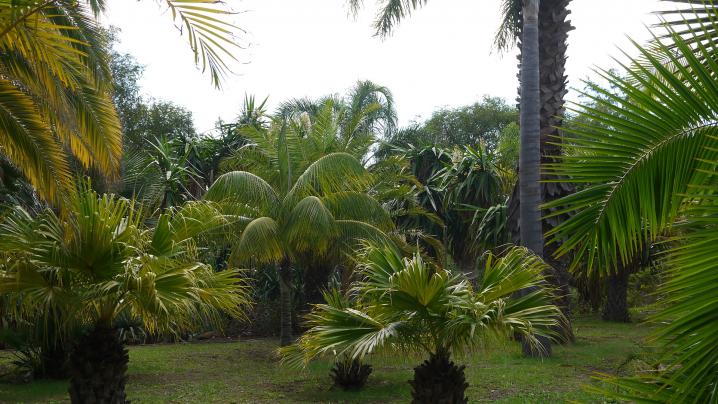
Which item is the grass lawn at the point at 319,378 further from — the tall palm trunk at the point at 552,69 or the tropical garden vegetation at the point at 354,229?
the tall palm trunk at the point at 552,69

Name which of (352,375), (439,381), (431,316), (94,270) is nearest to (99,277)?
(94,270)

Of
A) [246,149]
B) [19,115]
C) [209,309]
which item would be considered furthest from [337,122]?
[19,115]

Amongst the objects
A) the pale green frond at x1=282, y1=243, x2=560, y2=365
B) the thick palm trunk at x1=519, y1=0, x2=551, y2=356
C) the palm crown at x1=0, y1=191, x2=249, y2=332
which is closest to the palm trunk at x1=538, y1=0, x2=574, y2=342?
the thick palm trunk at x1=519, y1=0, x2=551, y2=356

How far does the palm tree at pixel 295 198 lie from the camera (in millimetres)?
15969

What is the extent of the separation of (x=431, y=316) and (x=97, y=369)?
4285 millimetres

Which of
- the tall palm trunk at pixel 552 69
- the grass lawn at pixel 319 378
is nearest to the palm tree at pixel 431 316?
the grass lawn at pixel 319 378

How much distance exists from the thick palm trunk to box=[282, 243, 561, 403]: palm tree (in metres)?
6.41

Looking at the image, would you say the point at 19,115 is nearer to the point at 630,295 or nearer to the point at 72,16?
the point at 72,16

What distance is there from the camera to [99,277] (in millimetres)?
8516

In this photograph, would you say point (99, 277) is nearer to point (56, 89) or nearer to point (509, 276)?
point (56, 89)

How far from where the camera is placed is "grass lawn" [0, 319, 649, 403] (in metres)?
11.9

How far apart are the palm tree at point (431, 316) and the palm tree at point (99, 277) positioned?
1527 mm

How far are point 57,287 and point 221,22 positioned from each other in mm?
4500

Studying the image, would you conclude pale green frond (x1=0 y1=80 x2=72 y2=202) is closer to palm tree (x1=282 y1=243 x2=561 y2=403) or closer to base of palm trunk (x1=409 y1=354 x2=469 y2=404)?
palm tree (x1=282 y1=243 x2=561 y2=403)
